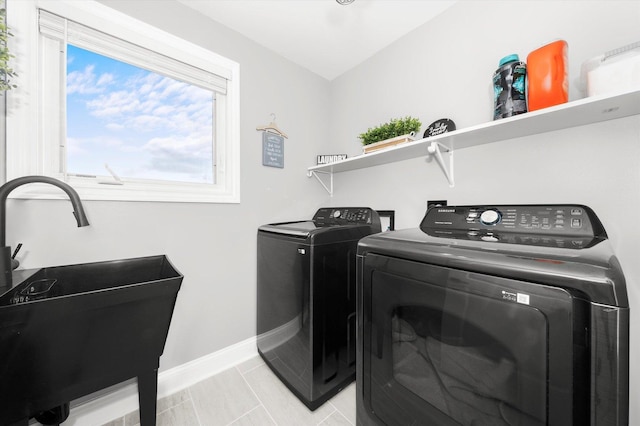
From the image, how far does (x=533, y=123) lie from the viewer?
42.6 inches

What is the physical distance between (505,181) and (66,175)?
2.39 metres

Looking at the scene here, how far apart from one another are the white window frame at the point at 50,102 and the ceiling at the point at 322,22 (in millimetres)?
327

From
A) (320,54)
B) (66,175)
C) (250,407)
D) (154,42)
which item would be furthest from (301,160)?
(250,407)

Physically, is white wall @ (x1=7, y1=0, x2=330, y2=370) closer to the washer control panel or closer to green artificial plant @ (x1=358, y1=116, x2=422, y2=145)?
the washer control panel

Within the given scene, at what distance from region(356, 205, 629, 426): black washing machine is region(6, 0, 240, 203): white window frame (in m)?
1.36

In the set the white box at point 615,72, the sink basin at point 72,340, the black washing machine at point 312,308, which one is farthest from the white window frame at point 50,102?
the white box at point 615,72

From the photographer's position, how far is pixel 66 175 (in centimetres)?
121

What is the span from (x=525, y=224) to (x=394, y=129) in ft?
3.20

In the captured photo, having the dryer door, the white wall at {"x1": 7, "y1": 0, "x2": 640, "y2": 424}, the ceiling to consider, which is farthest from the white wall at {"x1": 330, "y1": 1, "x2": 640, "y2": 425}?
the dryer door

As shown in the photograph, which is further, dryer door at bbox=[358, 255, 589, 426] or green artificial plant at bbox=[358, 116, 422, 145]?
green artificial plant at bbox=[358, 116, 422, 145]

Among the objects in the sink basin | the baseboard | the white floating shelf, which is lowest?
the baseboard

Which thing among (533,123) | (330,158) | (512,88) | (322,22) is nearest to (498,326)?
(533,123)

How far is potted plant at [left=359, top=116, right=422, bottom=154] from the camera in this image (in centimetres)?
155

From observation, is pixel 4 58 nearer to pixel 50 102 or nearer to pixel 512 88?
pixel 50 102
